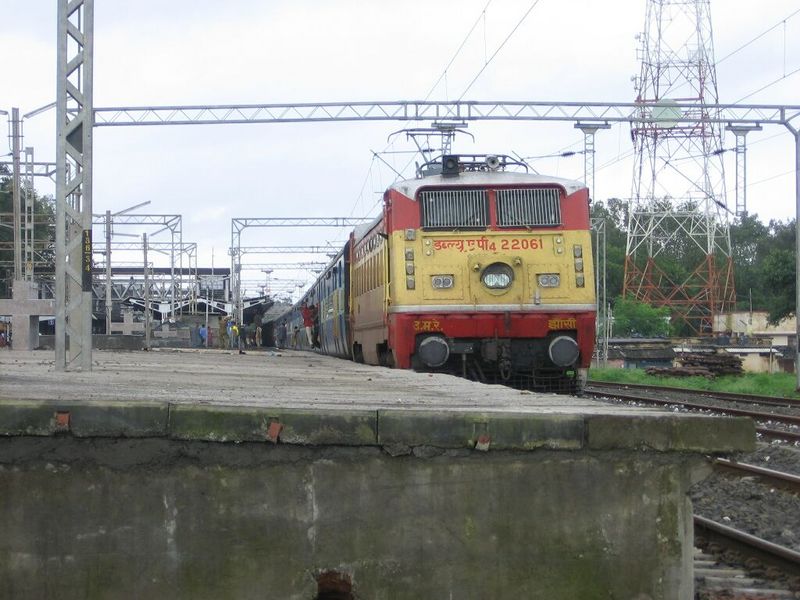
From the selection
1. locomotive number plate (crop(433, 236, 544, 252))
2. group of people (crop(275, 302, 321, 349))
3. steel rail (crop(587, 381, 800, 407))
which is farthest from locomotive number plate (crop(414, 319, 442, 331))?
group of people (crop(275, 302, 321, 349))

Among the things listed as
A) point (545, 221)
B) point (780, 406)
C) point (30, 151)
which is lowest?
point (780, 406)

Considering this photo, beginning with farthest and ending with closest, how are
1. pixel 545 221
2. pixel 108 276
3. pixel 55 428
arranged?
pixel 108 276
pixel 545 221
pixel 55 428

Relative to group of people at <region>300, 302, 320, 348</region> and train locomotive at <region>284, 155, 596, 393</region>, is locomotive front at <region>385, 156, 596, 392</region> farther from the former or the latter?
group of people at <region>300, 302, 320, 348</region>

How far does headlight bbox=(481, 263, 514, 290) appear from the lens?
14.3 m

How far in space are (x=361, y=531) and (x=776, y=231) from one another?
104 metres

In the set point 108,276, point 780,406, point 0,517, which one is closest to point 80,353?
point 0,517

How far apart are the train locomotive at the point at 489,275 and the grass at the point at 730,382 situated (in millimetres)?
12251

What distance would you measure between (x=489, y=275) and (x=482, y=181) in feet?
4.35

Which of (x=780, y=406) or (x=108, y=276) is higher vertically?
(x=108, y=276)

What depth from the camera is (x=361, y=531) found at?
17.6 ft

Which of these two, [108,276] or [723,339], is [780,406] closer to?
[108,276]

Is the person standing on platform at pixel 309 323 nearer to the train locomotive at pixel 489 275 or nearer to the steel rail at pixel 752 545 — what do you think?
the train locomotive at pixel 489 275

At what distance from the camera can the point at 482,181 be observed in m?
14.7

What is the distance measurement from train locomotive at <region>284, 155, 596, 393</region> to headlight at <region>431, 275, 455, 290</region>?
1cm
